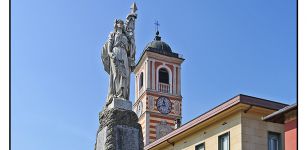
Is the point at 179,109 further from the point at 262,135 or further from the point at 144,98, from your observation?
the point at 262,135

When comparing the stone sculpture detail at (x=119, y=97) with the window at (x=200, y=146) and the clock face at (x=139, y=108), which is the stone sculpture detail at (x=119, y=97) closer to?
the window at (x=200, y=146)

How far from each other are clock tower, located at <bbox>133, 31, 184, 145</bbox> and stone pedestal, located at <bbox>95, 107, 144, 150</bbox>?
49.4 m

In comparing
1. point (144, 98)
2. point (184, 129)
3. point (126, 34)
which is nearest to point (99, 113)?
point (126, 34)

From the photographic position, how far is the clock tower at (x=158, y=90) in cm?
6656

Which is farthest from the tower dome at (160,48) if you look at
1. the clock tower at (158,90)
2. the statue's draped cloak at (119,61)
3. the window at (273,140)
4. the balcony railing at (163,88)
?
the statue's draped cloak at (119,61)

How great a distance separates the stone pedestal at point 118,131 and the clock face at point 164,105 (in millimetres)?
51715

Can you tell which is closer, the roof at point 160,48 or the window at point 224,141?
the window at point 224,141

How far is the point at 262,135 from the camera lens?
2973cm

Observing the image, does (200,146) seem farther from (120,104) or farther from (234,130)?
(120,104)

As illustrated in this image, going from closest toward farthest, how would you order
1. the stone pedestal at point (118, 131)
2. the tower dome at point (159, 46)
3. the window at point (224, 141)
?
the stone pedestal at point (118, 131) < the window at point (224, 141) < the tower dome at point (159, 46)

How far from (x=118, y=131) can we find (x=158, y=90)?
53115 millimetres

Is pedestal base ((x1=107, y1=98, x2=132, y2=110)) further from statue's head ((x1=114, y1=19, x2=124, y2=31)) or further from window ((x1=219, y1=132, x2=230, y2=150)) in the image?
window ((x1=219, y1=132, x2=230, y2=150))

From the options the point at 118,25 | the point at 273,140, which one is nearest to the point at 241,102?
the point at 273,140

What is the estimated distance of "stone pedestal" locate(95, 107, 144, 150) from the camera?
604 inches
